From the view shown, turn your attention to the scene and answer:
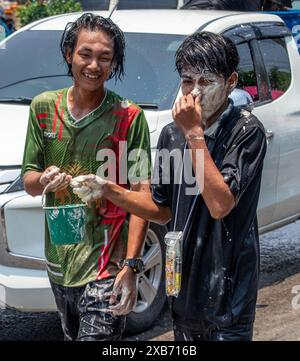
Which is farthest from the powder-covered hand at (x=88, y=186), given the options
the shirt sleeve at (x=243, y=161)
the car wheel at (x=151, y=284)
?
the car wheel at (x=151, y=284)

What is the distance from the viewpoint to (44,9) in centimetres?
1120

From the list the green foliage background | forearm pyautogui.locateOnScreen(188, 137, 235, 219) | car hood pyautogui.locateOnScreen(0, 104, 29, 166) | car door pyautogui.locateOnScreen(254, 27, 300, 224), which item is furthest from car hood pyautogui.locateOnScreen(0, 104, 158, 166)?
the green foliage background

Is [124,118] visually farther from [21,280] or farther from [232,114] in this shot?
[21,280]

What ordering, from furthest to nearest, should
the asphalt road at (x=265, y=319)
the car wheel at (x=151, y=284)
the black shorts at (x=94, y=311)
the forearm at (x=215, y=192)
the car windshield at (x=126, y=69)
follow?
1. the car windshield at (x=126, y=69)
2. the asphalt road at (x=265, y=319)
3. the car wheel at (x=151, y=284)
4. the black shorts at (x=94, y=311)
5. the forearm at (x=215, y=192)

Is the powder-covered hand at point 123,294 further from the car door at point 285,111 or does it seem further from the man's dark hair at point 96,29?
the car door at point 285,111

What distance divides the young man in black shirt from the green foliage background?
25.4 ft

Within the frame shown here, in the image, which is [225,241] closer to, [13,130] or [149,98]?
[13,130]

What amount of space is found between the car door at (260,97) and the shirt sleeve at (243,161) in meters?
3.34

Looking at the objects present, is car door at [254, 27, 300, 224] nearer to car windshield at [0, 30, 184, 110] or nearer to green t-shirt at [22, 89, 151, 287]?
car windshield at [0, 30, 184, 110]

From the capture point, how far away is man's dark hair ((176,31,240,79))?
131 inches

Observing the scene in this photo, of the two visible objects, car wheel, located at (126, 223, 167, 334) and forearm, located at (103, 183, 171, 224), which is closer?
forearm, located at (103, 183, 171, 224)

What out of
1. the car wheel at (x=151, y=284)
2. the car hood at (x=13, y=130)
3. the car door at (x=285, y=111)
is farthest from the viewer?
the car door at (x=285, y=111)

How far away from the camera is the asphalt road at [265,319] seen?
19.3ft
